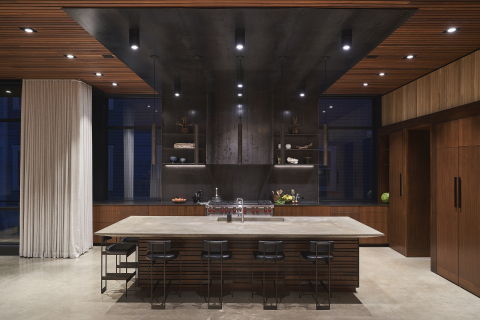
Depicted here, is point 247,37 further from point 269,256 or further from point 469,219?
point 469,219

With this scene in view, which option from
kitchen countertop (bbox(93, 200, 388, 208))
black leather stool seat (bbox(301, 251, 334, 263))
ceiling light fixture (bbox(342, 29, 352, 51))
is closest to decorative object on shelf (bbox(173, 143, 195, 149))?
kitchen countertop (bbox(93, 200, 388, 208))

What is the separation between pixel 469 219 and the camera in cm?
437

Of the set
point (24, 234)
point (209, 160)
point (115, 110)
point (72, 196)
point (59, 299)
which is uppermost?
point (115, 110)

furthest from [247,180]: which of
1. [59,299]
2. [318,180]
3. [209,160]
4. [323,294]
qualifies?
[59,299]

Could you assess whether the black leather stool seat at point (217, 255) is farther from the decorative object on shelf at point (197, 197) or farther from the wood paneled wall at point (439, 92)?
the wood paneled wall at point (439, 92)

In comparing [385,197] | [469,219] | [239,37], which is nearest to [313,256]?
[469,219]

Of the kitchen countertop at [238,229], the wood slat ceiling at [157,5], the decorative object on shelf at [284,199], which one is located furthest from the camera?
the decorative object on shelf at [284,199]

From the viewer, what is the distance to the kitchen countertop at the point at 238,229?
12.5ft

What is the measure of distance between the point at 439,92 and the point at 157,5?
449 centimetres

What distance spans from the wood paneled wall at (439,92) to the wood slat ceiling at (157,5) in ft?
0.47

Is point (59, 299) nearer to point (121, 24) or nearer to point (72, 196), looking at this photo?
point (72, 196)

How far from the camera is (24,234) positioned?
5.91 metres

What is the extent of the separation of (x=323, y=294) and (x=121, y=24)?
166 inches

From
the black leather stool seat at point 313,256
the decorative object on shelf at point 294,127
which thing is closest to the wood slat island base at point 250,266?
the black leather stool seat at point 313,256
